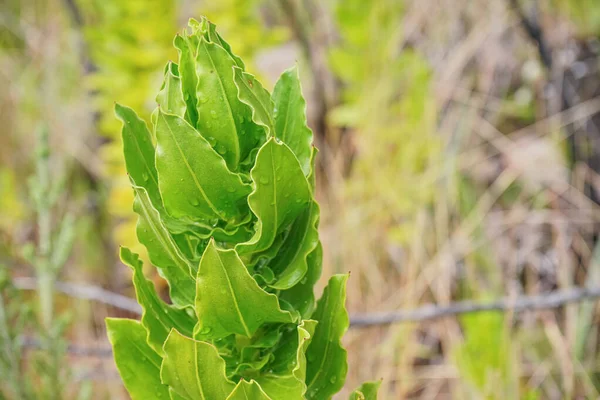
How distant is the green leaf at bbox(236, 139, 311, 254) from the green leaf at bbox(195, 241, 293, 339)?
0.04 m

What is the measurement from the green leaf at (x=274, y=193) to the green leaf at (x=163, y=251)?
0.06 meters

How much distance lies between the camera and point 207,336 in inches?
21.7

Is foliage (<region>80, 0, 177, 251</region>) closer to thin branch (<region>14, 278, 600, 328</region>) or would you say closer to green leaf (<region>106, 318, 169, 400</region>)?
thin branch (<region>14, 278, 600, 328</region>)

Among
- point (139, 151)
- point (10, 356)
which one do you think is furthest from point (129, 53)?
point (139, 151)

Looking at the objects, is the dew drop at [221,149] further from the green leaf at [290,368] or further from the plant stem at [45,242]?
the plant stem at [45,242]

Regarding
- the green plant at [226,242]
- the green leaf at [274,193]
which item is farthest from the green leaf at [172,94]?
the green leaf at [274,193]

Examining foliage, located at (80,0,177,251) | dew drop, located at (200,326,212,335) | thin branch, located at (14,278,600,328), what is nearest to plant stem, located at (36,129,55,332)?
thin branch, located at (14,278,600,328)

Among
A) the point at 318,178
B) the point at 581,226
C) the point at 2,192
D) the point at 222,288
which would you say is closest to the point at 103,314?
the point at 2,192

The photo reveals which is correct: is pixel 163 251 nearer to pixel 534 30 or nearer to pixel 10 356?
pixel 10 356

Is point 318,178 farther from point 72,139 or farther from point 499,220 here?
point 72,139

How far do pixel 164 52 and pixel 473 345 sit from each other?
4.47 feet

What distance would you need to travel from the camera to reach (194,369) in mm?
514

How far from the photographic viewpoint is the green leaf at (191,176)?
492 mm

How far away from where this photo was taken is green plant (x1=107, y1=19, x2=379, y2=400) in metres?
0.50
